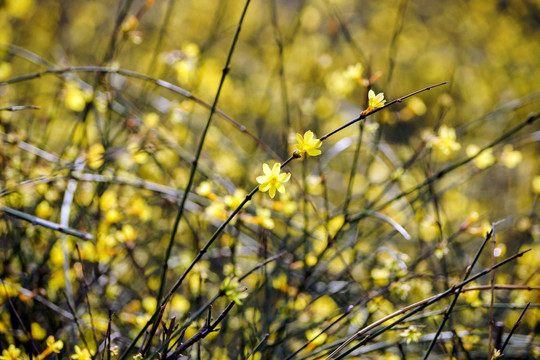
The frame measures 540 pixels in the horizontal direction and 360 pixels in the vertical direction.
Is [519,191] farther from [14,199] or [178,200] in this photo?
[14,199]

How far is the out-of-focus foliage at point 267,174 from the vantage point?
1688 millimetres

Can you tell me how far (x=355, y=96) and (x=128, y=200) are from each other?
4.93 meters

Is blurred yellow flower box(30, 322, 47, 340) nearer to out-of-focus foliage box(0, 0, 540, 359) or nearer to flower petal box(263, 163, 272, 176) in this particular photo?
out-of-focus foliage box(0, 0, 540, 359)

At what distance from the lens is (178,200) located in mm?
2115

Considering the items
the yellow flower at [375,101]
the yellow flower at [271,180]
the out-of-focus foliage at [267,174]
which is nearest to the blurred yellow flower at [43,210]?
the out-of-focus foliage at [267,174]

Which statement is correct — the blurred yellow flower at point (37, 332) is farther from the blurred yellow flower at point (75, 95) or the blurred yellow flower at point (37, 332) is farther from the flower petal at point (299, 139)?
the flower petal at point (299, 139)

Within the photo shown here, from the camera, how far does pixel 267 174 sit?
110 cm

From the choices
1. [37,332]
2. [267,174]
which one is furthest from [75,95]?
[267,174]

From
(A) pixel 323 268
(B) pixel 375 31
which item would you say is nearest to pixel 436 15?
(B) pixel 375 31

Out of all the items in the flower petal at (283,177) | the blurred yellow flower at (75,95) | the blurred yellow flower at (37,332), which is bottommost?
the blurred yellow flower at (37,332)

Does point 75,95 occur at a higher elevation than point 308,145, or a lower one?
higher

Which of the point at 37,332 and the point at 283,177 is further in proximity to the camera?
the point at 37,332

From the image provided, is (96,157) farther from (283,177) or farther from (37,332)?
(283,177)

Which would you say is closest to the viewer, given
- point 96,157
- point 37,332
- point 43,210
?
point 37,332
